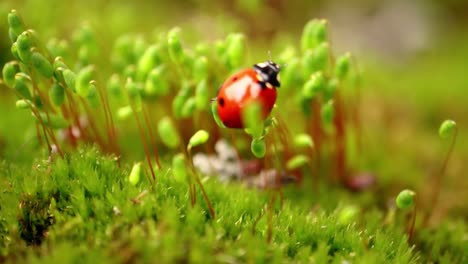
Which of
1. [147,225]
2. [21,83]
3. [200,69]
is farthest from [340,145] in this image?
[21,83]

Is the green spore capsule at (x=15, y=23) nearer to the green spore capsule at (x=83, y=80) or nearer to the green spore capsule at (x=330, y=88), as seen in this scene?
the green spore capsule at (x=83, y=80)

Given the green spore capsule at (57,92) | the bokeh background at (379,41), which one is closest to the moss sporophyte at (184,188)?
the green spore capsule at (57,92)

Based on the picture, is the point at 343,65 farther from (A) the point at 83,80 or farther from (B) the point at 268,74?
(A) the point at 83,80

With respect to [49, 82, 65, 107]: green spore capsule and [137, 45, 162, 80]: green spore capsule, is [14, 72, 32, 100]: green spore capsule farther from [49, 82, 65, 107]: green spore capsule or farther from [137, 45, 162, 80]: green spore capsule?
[137, 45, 162, 80]: green spore capsule

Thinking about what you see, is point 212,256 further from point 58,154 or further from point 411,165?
point 411,165

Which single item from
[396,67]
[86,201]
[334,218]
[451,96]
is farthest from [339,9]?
[86,201]

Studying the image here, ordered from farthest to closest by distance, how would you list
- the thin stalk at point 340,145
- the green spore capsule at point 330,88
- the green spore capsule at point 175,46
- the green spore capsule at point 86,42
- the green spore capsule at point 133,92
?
the thin stalk at point 340,145 → the green spore capsule at point 86,42 → the green spore capsule at point 330,88 → the green spore capsule at point 175,46 → the green spore capsule at point 133,92

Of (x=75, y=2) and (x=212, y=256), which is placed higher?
(x=75, y=2)

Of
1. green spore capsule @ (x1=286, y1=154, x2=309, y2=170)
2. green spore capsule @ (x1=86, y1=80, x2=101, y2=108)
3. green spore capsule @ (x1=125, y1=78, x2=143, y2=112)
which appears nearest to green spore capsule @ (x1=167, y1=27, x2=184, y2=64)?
green spore capsule @ (x1=125, y1=78, x2=143, y2=112)
